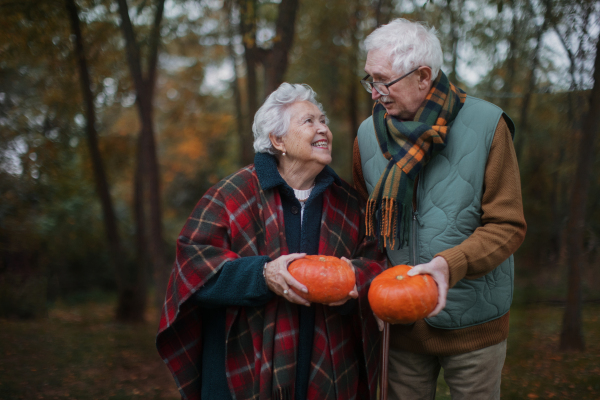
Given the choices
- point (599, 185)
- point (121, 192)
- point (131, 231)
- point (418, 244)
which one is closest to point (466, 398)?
point (418, 244)

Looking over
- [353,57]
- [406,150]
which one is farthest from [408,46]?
[353,57]

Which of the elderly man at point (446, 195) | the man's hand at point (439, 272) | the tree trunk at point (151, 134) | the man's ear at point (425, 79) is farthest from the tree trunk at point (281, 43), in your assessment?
the man's hand at point (439, 272)

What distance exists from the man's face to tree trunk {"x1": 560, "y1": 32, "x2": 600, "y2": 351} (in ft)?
11.4

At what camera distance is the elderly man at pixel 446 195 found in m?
2.07

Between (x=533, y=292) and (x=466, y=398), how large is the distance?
7.40m

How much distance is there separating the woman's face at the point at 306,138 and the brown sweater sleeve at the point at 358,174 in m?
0.18

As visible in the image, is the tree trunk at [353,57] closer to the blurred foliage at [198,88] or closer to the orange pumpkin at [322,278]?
the blurred foliage at [198,88]

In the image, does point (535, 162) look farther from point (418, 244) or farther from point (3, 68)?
point (3, 68)

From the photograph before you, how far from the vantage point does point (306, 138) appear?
2.41 m

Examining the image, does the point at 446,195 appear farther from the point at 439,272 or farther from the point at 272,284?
the point at 272,284

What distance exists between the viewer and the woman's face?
7.93 feet

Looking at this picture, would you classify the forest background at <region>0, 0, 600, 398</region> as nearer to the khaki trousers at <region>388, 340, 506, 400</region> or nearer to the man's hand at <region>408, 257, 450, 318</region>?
the khaki trousers at <region>388, 340, 506, 400</region>

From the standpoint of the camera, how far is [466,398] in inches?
89.2

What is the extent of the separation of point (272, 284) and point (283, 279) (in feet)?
0.22
